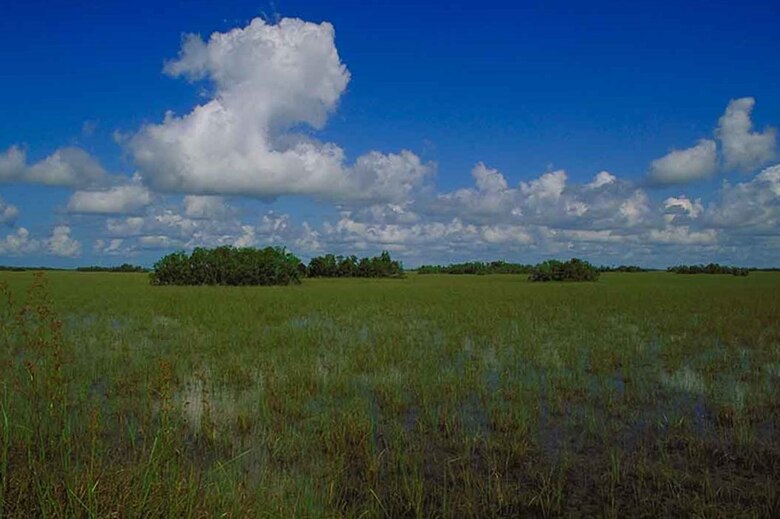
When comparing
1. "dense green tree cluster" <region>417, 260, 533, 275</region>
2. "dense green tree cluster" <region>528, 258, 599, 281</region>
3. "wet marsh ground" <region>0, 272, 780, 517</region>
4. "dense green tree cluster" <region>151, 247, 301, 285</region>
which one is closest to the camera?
"wet marsh ground" <region>0, 272, 780, 517</region>

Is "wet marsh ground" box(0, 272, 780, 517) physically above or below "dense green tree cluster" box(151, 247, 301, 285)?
below

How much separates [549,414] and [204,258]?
34683 millimetres

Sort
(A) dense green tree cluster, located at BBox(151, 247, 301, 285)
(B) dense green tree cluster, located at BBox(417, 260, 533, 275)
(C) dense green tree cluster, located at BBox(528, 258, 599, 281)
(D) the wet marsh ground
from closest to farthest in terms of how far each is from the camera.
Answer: (D) the wet marsh ground < (A) dense green tree cluster, located at BBox(151, 247, 301, 285) < (C) dense green tree cluster, located at BBox(528, 258, 599, 281) < (B) dense green tree cluster, located at BBox(417, 260, 533, 275)

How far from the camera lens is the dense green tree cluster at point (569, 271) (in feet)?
146

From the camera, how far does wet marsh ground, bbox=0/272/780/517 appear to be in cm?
371

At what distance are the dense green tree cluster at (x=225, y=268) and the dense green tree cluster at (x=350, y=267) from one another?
56.3ft

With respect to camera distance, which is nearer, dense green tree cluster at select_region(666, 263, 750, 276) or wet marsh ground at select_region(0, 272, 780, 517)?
wet marsh ground at select_region(0, 272, 780, 517)

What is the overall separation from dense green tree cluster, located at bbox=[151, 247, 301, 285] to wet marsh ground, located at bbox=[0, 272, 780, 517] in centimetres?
2514

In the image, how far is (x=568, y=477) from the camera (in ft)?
14.1

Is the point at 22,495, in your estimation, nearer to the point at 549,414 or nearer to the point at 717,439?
the point at 549,414

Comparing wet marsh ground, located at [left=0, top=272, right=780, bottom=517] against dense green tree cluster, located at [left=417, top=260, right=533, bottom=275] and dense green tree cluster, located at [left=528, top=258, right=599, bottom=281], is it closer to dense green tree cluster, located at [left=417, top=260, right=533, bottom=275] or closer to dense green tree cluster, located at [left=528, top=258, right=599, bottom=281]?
dense green tree cluster, located at [left=528, top=258, right=599, bottom=281]

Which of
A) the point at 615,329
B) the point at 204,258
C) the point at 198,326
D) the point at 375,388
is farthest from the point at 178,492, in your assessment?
the point at 204,258

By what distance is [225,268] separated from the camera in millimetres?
37062

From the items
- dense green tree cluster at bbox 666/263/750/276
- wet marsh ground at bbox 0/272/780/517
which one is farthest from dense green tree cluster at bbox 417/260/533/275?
wet marsh ground at bbox 0/272/780/517
